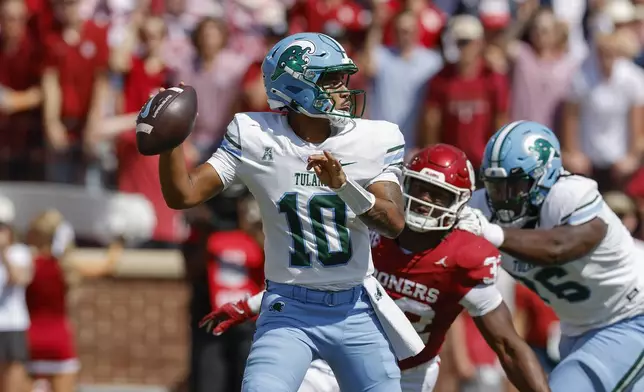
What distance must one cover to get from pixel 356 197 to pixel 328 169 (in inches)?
6.1

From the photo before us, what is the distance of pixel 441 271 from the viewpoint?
6141 mm

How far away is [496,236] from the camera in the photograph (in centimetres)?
636

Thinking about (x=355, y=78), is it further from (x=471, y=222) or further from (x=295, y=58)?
(x=295, y=58)

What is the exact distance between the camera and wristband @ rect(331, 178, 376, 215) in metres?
5.26

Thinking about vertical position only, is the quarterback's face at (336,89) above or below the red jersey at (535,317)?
above

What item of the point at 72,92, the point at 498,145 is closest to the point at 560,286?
the point at 498,145

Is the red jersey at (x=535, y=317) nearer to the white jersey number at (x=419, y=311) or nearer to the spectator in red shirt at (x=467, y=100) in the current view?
the spectator in red shirt at (x=467, y=100)

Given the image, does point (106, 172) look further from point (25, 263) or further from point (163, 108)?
point (163, 108)

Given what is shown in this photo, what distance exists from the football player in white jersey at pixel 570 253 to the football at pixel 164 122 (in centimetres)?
166

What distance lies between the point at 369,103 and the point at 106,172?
6.84 feet

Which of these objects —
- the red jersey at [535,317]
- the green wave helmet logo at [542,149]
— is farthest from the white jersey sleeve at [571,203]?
the red jersey at [535,317]

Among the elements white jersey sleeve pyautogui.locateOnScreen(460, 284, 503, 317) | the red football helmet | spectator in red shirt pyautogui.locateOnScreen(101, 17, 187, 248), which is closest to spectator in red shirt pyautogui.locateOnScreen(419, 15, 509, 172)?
spectator in red shirt pyautogui.locateOnScreen(101, 17, 187, 248)

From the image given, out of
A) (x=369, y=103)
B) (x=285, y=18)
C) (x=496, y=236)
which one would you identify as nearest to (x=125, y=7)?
(x=285, y=18)

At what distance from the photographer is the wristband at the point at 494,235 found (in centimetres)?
635
